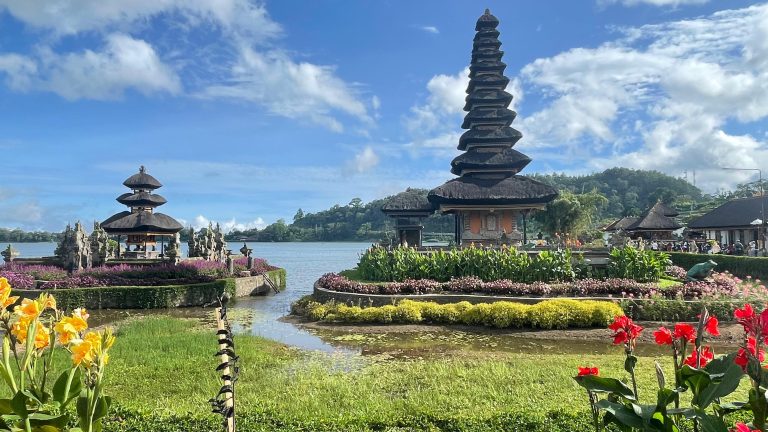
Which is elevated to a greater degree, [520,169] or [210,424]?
[520,169]

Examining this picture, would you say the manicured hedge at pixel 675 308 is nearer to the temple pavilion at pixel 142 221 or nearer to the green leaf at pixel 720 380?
the green leaf at pixel 720 380

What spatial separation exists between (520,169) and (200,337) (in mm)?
25708

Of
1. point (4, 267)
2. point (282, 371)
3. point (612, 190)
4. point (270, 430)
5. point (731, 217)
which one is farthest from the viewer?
point (612, 190)

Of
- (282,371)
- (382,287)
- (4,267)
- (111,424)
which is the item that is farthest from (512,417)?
(4,267)

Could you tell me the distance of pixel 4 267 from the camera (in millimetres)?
24953

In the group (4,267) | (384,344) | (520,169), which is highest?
(520,169)

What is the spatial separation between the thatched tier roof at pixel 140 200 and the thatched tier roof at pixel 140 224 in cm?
267

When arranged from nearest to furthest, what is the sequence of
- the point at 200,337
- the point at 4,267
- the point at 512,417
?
the point at 512,417 → the point at 200,337 → the point at 4,267

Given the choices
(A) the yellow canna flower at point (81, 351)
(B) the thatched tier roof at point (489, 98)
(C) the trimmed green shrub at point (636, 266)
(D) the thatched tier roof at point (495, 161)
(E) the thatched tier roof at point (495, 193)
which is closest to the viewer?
(A) the yellow canna flower at point (81, 351)

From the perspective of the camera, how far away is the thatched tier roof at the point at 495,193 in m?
30.6

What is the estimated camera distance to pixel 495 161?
33.7 meters

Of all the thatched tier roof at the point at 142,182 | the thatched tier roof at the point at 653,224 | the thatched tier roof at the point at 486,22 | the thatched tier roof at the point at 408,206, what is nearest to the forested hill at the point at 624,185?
the thatched tier roof at the point at 653,224

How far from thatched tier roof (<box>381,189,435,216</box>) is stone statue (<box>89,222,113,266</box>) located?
1711 centimetres

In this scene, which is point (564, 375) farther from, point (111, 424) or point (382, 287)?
point (382, 287)
